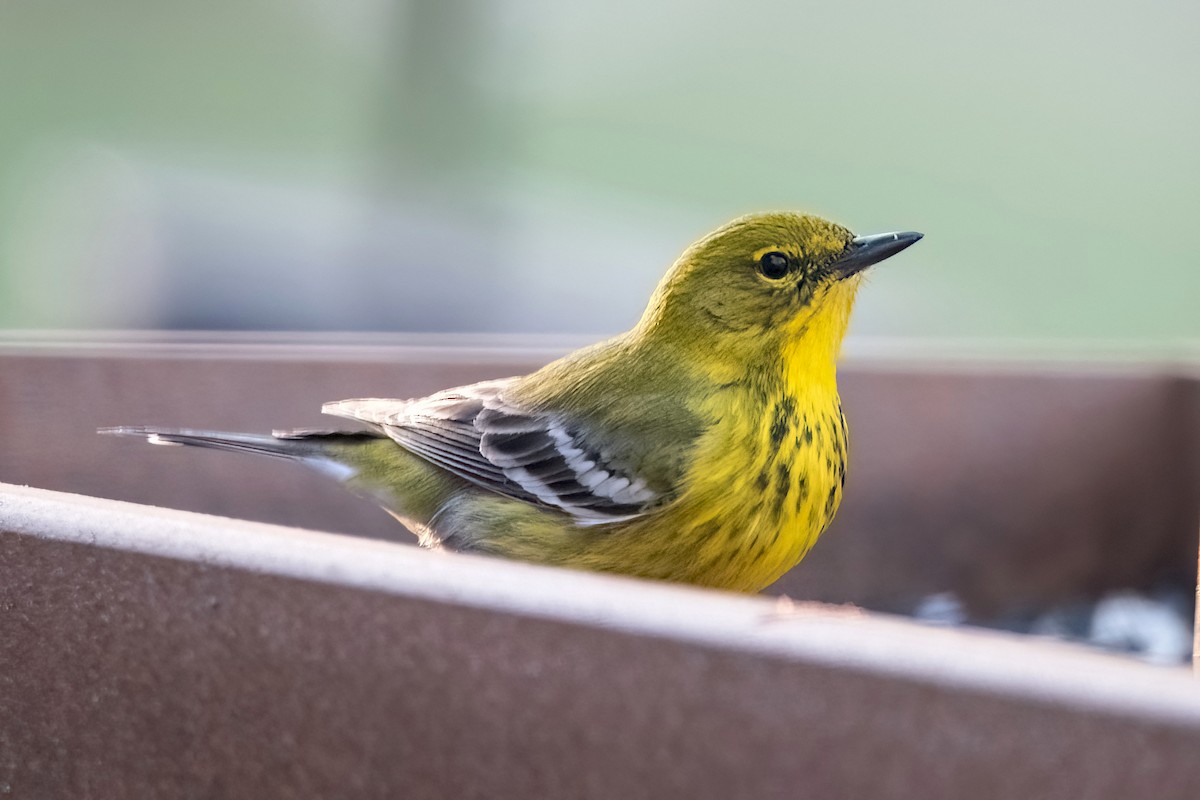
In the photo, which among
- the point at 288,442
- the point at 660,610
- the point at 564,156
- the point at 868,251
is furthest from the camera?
the point at 564,156

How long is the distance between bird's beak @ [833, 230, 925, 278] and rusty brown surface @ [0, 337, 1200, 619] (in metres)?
0.73

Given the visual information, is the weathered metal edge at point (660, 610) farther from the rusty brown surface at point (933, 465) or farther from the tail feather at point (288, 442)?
the rusty brown surface at point (933, 465)

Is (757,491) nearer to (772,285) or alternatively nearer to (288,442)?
(772,285)

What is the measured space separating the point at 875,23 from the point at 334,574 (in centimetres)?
1603

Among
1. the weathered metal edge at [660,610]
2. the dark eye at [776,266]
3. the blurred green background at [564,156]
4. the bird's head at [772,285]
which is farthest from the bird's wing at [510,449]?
the blurred green background at [564,156]

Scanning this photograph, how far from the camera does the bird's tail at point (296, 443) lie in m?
1.90

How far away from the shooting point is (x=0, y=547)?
117 centimetres

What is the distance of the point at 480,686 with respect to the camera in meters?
0.95

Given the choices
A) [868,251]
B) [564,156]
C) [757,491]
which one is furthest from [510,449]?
[564,156]

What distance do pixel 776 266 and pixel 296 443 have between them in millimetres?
866

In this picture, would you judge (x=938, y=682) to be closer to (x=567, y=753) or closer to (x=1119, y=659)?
(x=1119, y=659)

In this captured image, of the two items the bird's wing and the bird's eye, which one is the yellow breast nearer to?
the bird's wing

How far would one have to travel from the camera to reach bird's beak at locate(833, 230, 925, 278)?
1786 millimetres

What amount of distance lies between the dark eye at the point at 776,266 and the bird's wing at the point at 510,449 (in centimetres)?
40
